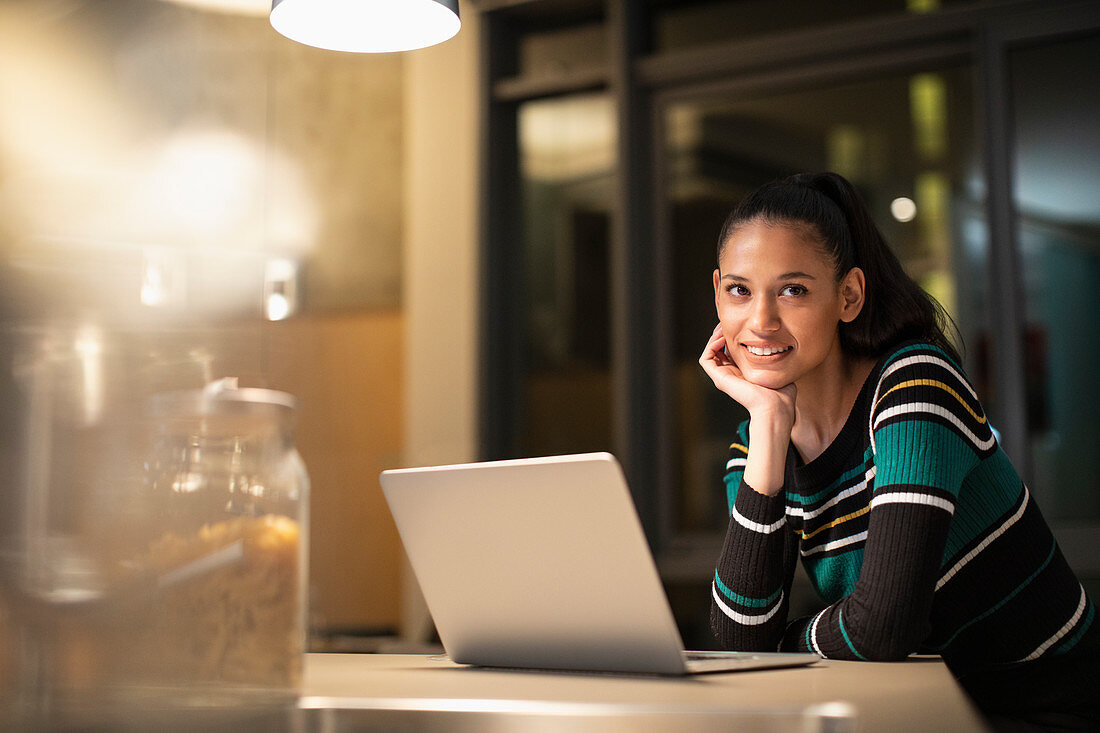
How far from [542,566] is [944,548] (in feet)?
1.96

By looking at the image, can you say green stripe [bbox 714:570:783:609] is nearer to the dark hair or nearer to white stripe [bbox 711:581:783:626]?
white stripe [bbox 711:581:783:626]

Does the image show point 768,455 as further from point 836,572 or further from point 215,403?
point 215,403

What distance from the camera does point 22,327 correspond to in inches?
72.6

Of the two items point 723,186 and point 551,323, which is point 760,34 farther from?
point 551,323

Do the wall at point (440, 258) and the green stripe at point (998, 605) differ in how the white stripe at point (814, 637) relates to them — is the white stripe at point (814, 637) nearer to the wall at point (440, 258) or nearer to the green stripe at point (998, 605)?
the green stripe at point (998, 605)

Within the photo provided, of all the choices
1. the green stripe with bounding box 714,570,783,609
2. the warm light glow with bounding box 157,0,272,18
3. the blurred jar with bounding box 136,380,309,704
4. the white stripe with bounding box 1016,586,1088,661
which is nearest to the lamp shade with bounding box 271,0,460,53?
the green stripe with bounding box 714,570,783,609

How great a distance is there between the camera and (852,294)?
1562 mm

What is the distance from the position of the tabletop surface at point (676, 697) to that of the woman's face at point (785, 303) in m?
0.57

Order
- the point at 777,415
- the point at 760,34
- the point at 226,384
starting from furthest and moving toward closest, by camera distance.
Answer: the point at 760,34 < the point at 777,415 < the point at 226,384

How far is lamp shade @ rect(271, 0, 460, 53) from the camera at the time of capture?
1535mm

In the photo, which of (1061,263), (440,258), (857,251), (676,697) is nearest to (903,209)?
(1061,263)

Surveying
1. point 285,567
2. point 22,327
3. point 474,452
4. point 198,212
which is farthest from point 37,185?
point 474,452

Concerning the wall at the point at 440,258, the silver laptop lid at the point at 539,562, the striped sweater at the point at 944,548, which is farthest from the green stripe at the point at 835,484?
the wall at the point at 440,258

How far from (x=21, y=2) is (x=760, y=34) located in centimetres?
233
